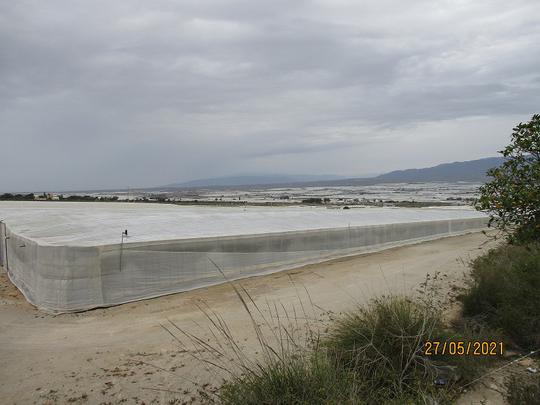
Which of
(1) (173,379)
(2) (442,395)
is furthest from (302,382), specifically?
(1) (173,379)

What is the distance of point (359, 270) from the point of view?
14.3 m

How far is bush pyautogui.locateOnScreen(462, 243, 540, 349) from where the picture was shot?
270 inches

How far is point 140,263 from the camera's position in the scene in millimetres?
10984

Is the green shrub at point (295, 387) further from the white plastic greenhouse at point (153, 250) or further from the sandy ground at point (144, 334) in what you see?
the white plastic greenhouse at point (153, 250)

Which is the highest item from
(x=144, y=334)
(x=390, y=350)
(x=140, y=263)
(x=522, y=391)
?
(x=140, y=263)

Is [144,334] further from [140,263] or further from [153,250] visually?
[153,250]

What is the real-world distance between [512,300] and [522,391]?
2618mm

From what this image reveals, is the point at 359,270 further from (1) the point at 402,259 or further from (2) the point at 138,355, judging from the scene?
(2) the point at 138,355

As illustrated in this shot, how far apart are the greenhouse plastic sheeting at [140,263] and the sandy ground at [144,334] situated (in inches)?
14.3

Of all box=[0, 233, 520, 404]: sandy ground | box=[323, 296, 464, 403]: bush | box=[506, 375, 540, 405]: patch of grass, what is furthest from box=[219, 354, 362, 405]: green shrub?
box=[506, 375, 540, 405]: patch of grass

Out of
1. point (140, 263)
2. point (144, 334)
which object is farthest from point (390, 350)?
point (140, 263)

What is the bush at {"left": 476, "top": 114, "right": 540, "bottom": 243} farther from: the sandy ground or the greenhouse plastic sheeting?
the greenhouse plastic sheeting

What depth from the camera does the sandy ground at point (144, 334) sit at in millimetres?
5469

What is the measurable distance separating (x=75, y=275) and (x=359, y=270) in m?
8.68
